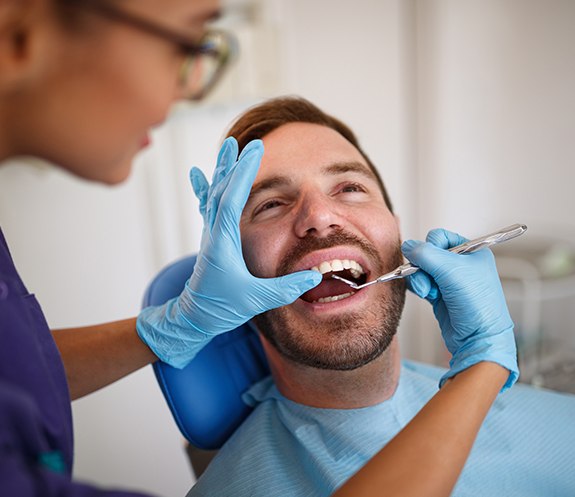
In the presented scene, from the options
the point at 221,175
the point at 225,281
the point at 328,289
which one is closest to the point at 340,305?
the point at 328,289

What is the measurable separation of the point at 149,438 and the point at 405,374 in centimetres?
148

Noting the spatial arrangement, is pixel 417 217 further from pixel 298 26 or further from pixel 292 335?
pixel 292 335

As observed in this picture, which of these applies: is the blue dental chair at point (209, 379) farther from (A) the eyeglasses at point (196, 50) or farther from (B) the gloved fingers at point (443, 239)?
(A) the eyeglasses at point (196, 50)

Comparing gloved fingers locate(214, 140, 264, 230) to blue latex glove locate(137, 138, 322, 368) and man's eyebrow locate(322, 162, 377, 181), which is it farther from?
man's eyebrow locate(322, 162, 377, 181)

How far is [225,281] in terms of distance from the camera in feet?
3.15

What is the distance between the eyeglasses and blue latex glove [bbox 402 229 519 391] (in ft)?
1.73

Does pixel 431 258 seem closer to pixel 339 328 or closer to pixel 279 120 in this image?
pixel 339 328

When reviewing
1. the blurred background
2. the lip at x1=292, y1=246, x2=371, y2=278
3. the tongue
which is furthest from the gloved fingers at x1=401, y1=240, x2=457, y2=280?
the blurred background

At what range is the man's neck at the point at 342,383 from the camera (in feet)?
3.65

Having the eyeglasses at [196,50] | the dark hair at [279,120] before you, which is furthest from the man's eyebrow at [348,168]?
the eyeglasses at [196,50]

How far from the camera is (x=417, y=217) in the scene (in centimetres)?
259

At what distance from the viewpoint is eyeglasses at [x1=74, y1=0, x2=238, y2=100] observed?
491 mm

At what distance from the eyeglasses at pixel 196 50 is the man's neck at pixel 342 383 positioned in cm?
71

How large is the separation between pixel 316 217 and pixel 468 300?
35cm
